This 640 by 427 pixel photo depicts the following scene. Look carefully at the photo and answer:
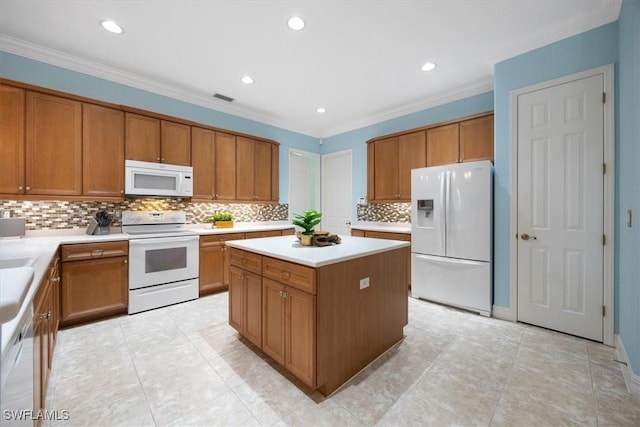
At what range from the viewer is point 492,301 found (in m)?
2.96

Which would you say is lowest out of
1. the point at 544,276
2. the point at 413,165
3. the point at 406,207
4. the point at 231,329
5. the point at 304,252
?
the point at 231,329

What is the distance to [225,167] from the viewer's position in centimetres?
412

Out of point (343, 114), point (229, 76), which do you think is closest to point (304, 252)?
point (229, 76)

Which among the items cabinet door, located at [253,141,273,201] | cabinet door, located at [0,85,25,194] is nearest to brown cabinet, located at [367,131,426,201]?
cabinet door, located at [253,141,273,201]

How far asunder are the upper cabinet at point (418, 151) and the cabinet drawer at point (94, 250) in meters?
3.64

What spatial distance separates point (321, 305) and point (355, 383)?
69cm

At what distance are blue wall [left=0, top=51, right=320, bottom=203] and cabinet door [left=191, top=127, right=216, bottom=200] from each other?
336 mm

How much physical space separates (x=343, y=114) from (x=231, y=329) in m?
3.96

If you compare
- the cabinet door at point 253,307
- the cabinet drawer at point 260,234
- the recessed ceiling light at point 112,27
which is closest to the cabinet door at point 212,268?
the cabinet drawer at point 260,234

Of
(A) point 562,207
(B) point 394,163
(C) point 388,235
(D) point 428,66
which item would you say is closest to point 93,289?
(C) point 388,235

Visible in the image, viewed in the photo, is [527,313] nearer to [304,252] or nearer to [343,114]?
[304,252]

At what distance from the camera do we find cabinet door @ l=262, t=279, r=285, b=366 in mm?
1854

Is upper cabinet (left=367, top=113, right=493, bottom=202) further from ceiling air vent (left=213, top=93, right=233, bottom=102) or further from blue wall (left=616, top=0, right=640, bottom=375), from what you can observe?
ceiling air vent (left=213, top=93, right=233, bottom=102)

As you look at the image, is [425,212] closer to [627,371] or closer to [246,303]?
[627,371]
